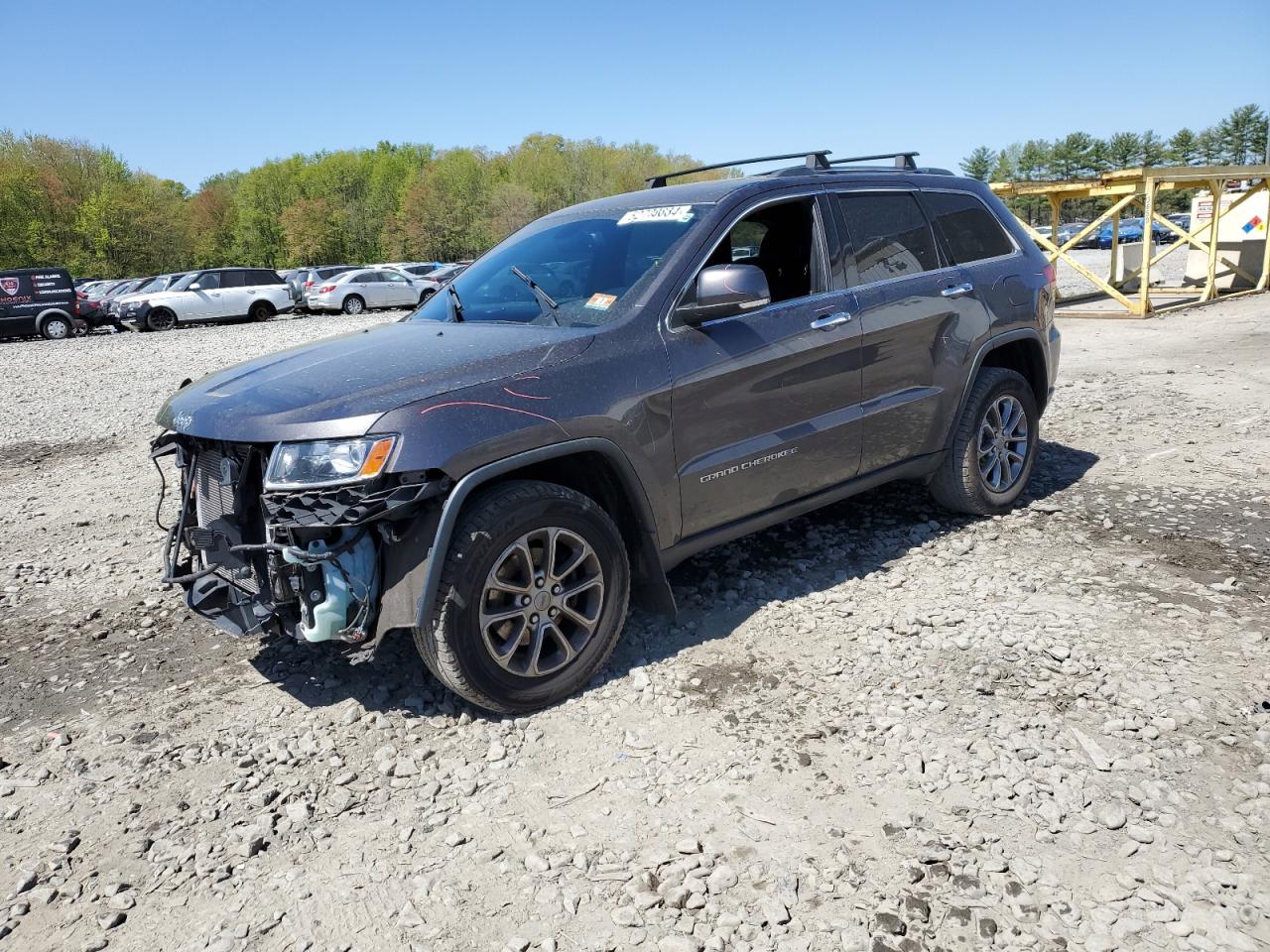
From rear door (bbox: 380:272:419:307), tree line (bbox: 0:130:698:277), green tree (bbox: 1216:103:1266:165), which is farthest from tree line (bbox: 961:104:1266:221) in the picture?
rear door (bbox: 380:272:419:307)

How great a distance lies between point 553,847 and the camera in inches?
114

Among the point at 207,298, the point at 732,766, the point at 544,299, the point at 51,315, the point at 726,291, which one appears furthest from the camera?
the point at 207,298

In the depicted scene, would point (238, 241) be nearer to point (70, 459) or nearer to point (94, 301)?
point (94, 301)

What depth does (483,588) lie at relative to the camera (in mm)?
3371

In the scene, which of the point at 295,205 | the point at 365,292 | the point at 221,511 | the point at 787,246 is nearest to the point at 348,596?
the point at 221,511

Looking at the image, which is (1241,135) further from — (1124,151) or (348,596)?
(348,596)

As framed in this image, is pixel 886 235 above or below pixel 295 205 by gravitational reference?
below

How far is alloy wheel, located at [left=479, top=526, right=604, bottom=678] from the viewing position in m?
3.46

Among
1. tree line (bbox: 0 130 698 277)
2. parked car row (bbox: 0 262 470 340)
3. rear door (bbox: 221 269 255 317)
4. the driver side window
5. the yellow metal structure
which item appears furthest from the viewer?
tree line (bbox: 0 130 698 277)

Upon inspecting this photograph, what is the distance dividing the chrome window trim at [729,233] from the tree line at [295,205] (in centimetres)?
6615

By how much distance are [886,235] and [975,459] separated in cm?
137

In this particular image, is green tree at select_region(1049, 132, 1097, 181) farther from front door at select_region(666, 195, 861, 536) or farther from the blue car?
front door at select_region(666, 195, 861, 536)

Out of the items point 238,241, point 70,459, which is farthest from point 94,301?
point 238,241

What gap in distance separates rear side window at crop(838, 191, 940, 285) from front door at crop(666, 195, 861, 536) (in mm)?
201
